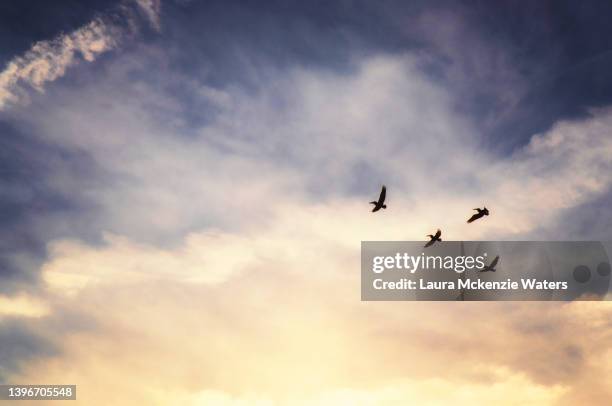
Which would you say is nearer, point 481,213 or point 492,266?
point 481,213

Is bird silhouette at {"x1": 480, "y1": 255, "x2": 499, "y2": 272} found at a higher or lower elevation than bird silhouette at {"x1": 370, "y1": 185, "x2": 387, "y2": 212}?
lower

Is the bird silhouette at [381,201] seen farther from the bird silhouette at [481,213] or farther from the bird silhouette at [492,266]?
the bird silhouette at [492,266]

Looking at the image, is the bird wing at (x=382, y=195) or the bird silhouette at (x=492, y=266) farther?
the bird silhouette at (x=492, y=266)

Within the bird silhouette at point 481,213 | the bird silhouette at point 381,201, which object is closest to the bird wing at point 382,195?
the bird silhouette at point 381,201

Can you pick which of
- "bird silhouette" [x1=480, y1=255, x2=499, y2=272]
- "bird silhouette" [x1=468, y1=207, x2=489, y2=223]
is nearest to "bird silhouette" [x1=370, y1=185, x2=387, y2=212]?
"bird silhouette" [x1=468, y1=207, x2=489, y2=223]

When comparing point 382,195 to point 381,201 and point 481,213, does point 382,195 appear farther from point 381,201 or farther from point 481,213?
point 481,213

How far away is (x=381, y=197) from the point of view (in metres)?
42.2

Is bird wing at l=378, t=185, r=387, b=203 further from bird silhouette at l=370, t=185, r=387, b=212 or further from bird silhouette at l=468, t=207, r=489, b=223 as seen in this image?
bird silhouette at l=468, t=207, r=489, b=223

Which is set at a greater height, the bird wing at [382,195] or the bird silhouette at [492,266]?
the bird wing at [382,195]

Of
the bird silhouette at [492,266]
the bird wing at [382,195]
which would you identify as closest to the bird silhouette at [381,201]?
the bird wing at [382,195]

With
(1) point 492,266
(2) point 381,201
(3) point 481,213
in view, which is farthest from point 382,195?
(1) point 492,266

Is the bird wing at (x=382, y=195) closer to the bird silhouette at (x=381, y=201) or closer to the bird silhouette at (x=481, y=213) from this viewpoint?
the bird silhouette at (x=381, y=201)

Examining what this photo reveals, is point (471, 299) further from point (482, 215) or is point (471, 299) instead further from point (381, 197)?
point (381, 197)

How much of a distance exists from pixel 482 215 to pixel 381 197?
910cm
